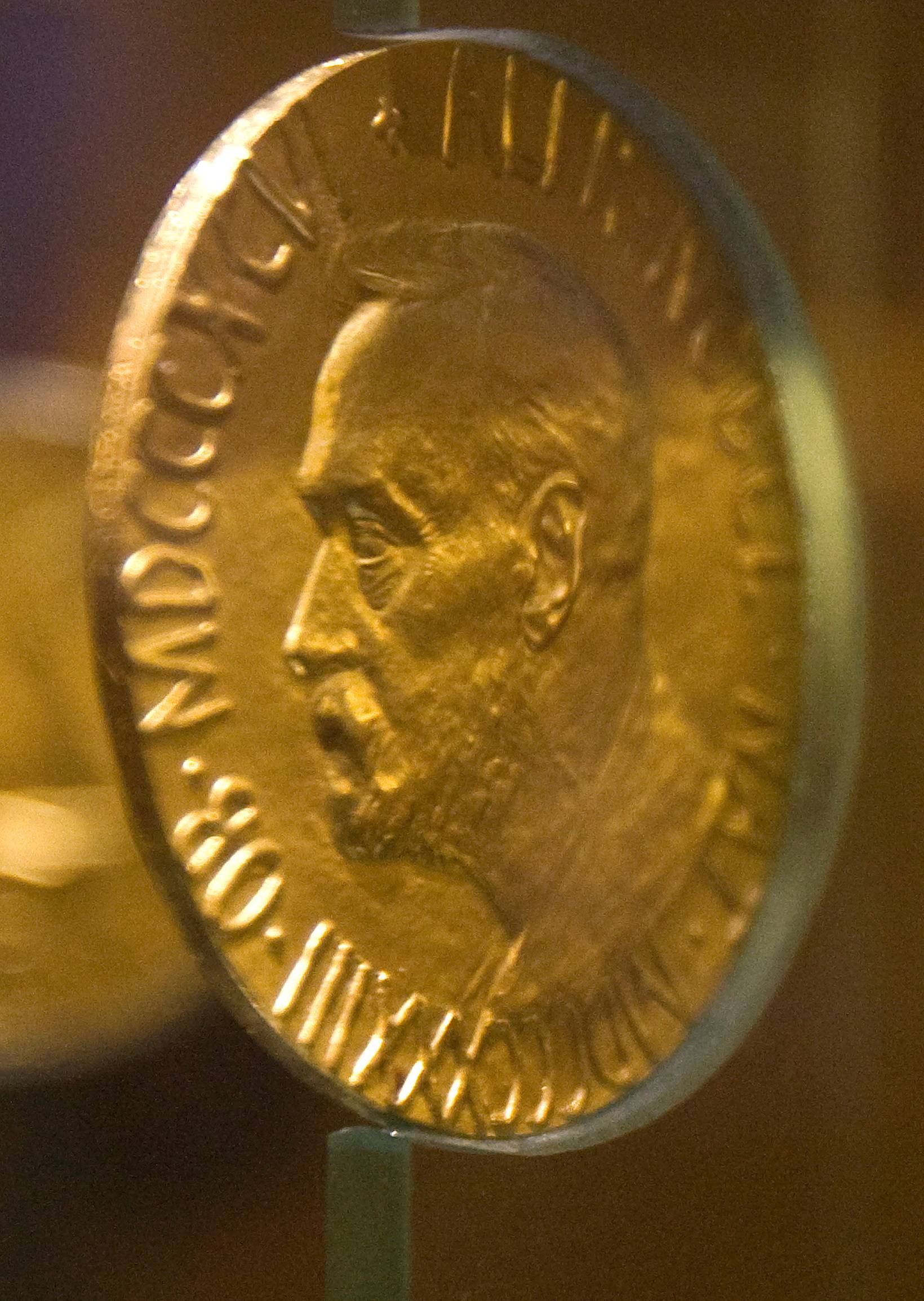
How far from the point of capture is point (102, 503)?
0.98 meters

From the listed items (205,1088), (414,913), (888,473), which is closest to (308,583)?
(414,913)

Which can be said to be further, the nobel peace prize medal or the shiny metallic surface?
the shiny metallic surface

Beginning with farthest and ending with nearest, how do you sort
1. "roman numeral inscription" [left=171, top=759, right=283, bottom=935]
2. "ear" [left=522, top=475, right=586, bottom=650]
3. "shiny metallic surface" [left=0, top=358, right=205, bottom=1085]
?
"shiny metallic surface" [left=0, top=358, right=205, bottom=1085] → "ear" [left=522, top=475, right=586, bottom=650] → "roman numeral inscription" [left=171, top=759, right=283, bottom=935]

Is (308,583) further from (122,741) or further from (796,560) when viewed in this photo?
(796,560)

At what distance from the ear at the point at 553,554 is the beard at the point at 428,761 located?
0.03 meters

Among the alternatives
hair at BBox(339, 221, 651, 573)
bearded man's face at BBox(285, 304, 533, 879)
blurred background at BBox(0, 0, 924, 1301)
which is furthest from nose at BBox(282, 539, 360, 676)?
blurred background at BBox(0, 0, 924, 1301)

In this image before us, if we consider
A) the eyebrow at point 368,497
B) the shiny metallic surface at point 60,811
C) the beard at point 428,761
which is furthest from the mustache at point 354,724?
the shiny metallic surface at point 60,811

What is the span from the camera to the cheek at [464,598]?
1.14 metres

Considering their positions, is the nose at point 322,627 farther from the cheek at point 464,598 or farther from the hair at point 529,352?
the hair at point 529,352

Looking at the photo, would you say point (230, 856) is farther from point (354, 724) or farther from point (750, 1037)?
point (750, 1037)

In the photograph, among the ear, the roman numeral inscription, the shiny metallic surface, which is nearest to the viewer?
the roman numeral inscription

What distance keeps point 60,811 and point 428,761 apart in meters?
0.38

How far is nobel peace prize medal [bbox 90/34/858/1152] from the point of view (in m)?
1.01

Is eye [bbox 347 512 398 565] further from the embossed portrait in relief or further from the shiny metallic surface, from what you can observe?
the shiny metallic surface
